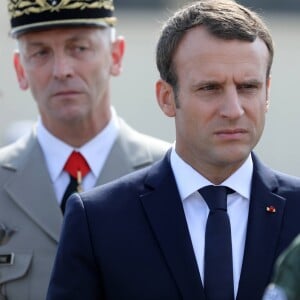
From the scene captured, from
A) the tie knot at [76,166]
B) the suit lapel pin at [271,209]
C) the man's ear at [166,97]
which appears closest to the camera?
the suit lapel pin at [271,209]

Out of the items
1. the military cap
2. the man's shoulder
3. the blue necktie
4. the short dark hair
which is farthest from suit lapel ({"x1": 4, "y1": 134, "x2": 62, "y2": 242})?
the blue necktie

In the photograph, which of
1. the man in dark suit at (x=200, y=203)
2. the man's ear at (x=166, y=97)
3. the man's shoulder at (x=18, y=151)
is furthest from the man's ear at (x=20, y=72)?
the man in dark suit at (x=200, y=203)

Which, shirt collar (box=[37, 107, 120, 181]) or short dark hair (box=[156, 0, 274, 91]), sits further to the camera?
shirt collar (box=[37, 107, 120, 181])

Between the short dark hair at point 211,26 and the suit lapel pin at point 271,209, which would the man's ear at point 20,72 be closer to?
the short dark hair at point 211,26

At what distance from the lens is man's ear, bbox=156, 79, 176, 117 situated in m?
3.86

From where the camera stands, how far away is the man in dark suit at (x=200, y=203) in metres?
3.62

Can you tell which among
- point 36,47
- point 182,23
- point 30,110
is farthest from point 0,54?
point 182,23

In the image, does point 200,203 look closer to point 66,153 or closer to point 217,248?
point 217,248

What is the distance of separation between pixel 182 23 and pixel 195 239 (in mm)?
619

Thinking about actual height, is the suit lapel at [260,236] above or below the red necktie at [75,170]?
above

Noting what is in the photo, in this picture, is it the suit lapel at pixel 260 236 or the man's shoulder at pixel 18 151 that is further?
the man's shoulder at pixel 18 151

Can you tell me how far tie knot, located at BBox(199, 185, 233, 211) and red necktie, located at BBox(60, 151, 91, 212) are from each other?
113cm

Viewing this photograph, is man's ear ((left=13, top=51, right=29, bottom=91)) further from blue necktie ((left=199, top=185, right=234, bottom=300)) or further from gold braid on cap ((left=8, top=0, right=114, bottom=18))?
blue necktie ((left=199, top=185, right=234, bottom=300))

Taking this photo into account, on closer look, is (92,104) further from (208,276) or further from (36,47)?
(208,276)
